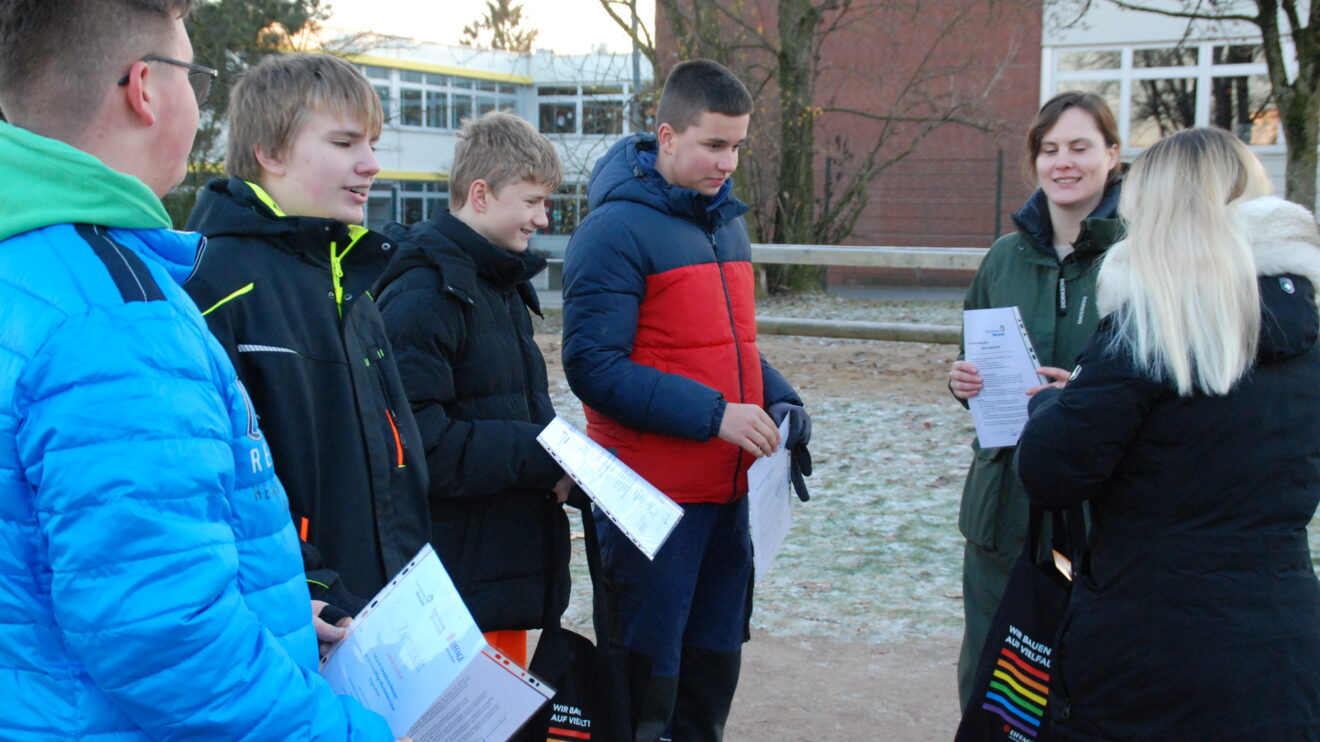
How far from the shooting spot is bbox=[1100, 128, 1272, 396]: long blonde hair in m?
2.27

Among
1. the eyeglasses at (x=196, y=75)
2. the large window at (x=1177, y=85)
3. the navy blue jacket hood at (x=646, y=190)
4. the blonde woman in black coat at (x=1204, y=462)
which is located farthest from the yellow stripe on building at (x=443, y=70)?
the eyeglasses at (x=196, y=75)

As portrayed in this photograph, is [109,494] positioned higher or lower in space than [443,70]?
lower

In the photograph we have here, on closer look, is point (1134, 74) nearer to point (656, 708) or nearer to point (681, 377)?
point (681, 377)

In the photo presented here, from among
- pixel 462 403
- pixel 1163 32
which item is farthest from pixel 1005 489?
pixel 1163 32

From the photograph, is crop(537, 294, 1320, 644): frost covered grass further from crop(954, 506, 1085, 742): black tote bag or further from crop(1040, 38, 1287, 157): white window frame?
crop(1040, 38, 1287, 157): white window frame

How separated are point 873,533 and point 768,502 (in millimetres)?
2747

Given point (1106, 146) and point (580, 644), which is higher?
point (1106, 146)

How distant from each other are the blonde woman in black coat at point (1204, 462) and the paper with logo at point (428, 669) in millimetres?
1298

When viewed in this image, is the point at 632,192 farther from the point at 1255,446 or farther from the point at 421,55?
the point at 421,55

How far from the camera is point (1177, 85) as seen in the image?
2156 centimetres

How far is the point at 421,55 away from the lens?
132 feet

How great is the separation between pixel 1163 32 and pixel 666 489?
2143cm

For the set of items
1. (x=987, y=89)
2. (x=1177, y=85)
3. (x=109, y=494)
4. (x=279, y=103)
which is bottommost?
(x=109, y=494)

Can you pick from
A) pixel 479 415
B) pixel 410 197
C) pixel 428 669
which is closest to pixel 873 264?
pixel 479 415
